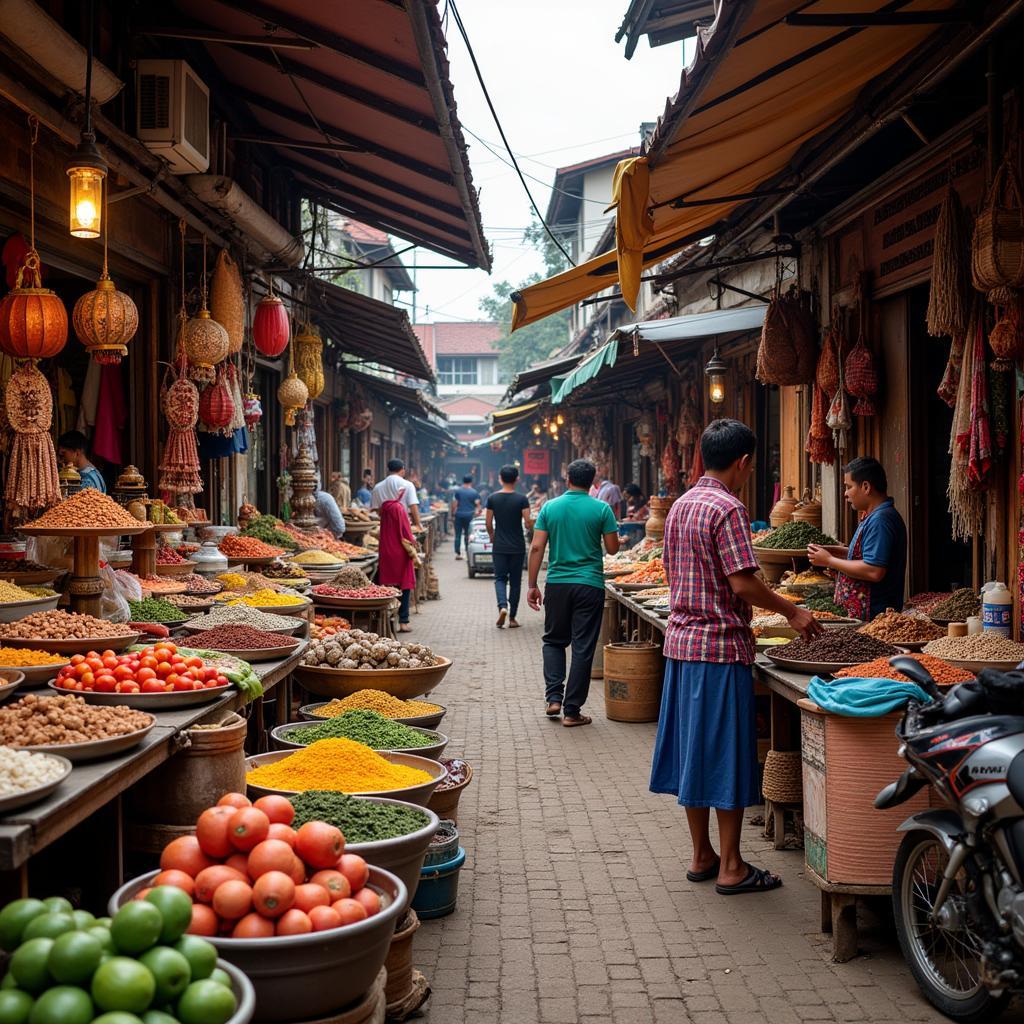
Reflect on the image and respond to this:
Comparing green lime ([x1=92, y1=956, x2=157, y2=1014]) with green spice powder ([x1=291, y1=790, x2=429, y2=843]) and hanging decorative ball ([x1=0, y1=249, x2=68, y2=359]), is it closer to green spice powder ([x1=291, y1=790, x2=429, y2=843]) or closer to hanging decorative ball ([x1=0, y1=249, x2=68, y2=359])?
green spice powder ([x1=291, y1=790, x2=429, y2=843])

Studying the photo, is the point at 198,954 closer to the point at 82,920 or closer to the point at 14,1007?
the point at 82,920

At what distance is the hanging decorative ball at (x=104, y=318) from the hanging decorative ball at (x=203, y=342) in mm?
1863

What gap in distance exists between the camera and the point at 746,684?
16.6ft

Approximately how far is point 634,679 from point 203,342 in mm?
4422

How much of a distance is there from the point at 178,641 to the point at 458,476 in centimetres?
6416

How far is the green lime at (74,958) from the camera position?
2.23 metres

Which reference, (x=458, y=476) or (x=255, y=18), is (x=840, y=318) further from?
(x=458, y=476)

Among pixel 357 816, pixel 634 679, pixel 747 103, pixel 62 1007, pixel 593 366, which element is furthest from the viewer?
pixel 593 366

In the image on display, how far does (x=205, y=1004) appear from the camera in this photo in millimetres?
2279

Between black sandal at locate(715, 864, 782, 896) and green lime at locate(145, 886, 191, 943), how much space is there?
3190mm

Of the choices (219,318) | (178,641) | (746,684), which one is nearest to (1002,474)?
(746,684)

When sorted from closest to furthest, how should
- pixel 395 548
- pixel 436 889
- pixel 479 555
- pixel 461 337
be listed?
1. pixel 436 889
2. pixel 395 548
3. pixel 479 555
4. pixel 461 337

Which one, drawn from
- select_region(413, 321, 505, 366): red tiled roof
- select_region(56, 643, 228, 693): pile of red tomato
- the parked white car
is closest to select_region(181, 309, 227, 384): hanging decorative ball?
select_region(56, 643, 228, 693): pile of red tomato

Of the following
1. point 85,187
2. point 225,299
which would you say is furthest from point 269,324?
point 85,187
